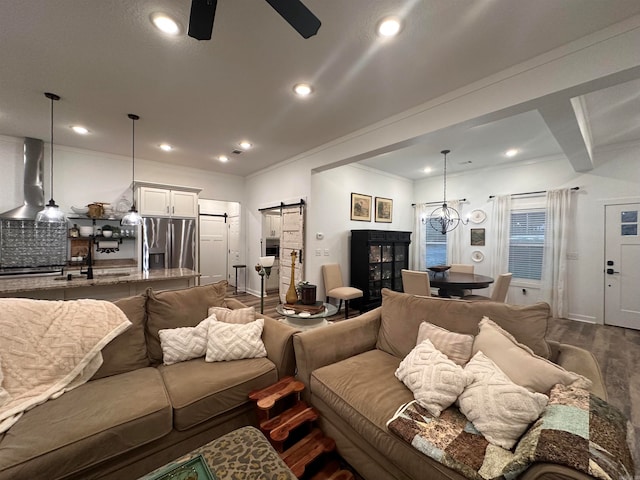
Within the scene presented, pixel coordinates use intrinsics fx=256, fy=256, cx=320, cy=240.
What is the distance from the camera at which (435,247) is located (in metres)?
6.31

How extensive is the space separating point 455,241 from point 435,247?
1.78ft

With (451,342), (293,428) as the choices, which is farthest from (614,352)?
(293,428)

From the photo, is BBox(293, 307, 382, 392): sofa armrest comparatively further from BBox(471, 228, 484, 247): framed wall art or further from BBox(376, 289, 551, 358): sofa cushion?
BBox(471, 228, 484, 247): framed wall art

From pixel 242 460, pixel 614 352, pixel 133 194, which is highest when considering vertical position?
pixel 133 194

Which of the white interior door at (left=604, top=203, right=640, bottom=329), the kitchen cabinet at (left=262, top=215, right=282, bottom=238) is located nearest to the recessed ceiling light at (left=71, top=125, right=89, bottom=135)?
the kitchen cabinet at (left=262, top=215, right=282, bottom=238)

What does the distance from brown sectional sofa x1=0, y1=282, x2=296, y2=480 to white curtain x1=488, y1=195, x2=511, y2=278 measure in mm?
5014

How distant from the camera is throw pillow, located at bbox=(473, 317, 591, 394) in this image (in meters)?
1.22

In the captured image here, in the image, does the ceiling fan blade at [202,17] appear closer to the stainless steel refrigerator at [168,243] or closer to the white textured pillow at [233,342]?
the white textured pillow at [233,342]

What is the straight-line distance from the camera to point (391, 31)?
72.4 inches

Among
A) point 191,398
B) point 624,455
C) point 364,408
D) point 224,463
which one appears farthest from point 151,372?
point 624,455

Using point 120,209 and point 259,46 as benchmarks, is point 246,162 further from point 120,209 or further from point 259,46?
point 259,46

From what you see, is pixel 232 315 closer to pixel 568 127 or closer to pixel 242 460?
pixel 242 460

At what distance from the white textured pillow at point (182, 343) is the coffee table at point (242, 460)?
0.87m

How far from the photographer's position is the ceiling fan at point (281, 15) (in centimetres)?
118
